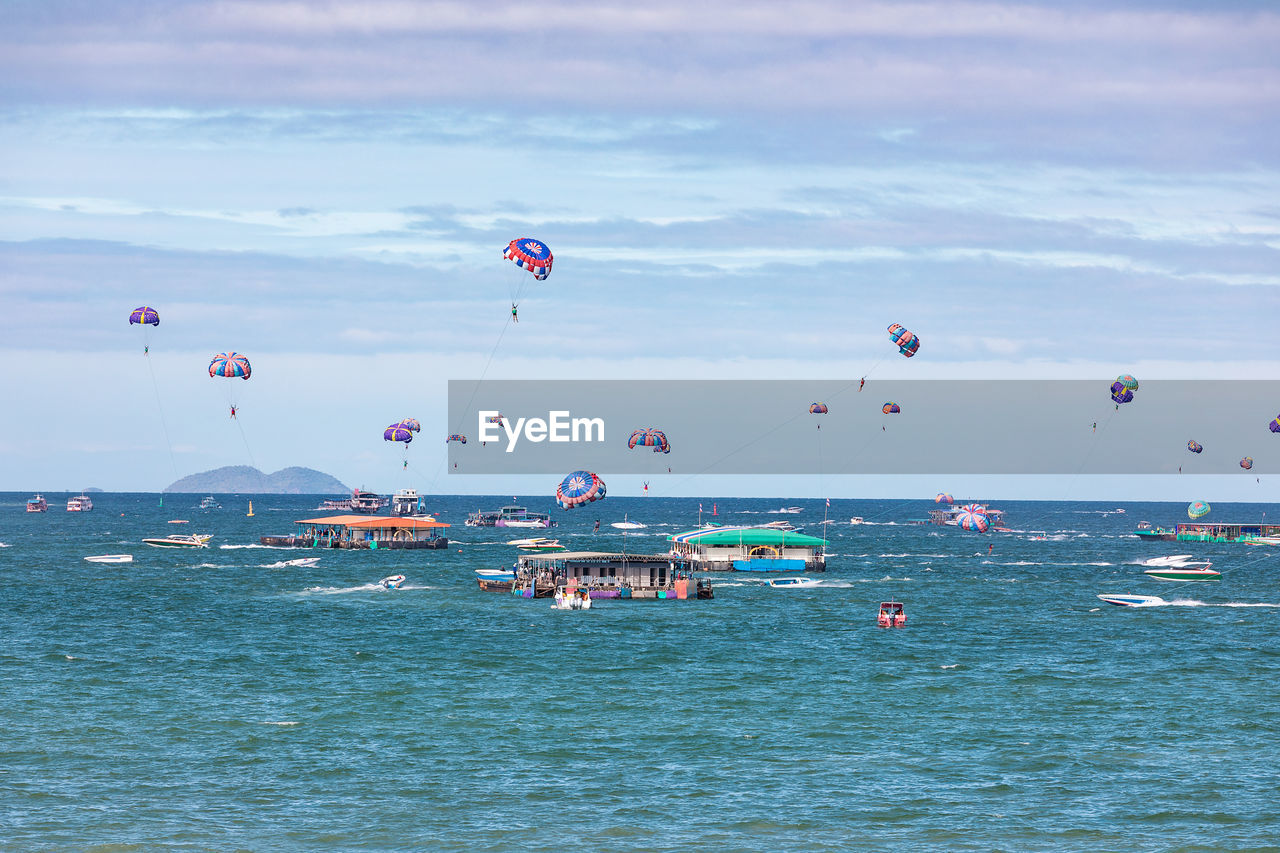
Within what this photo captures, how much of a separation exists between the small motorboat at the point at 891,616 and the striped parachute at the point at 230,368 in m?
71.1

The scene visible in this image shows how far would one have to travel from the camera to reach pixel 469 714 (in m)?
66.6

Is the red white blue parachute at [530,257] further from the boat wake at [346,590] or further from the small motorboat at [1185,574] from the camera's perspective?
the small motorboat at [1185,574]

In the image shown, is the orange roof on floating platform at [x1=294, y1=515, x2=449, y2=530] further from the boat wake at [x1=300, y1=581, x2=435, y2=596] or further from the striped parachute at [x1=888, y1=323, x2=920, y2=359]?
the striped parachute at [x1=888, y1=323, x2=920, y2=359]

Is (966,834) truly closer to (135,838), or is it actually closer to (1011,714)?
(1011,714)

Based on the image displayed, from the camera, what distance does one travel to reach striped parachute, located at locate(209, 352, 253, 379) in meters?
138

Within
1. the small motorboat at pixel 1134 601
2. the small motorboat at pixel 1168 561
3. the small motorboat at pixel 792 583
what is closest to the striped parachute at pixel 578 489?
the small motorboat at pixel 792 583

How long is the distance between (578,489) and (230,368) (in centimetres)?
3950

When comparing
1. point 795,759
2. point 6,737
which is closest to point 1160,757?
point 795,759

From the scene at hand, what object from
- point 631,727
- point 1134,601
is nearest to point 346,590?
point 631,727

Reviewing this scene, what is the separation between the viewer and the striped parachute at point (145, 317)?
133125mm

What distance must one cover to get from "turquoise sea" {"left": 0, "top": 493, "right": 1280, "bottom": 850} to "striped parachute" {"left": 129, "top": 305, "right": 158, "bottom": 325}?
3011 cm

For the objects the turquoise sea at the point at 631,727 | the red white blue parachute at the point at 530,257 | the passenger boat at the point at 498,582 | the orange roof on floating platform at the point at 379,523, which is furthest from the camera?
the orange roof on floating platform at the point at 379,523

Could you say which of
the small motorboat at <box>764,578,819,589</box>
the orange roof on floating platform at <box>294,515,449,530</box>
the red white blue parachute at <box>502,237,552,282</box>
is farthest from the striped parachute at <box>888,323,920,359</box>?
the orange roof on floating platform at <box>294,515,449,530</box>

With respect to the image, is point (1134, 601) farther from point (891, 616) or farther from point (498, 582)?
point (498, 582)
